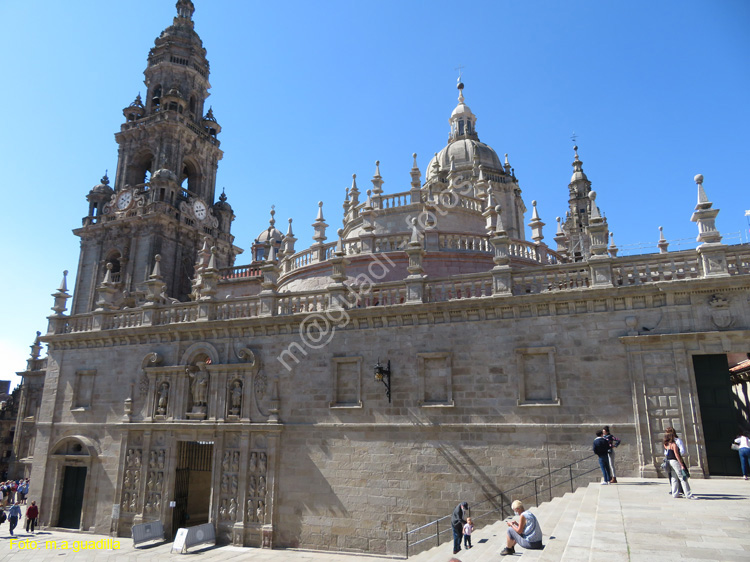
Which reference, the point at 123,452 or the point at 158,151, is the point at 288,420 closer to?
the point at 123,452

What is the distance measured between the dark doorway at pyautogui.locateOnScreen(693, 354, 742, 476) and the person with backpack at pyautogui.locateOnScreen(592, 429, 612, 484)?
2.66m

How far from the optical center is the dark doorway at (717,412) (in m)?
13.1

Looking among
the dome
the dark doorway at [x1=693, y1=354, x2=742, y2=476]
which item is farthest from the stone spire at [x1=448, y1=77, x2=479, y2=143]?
the dark doorway at [x1=693, y1=354, x2=742, y2=476]

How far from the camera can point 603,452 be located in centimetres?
1251

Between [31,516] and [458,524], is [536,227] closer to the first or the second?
[458,524]

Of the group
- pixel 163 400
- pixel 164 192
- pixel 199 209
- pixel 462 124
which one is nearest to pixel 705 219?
pixel 163 400

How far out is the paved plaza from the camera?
7.33 metres

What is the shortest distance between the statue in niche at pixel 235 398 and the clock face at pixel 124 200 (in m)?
26.0

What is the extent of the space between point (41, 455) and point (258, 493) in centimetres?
1077

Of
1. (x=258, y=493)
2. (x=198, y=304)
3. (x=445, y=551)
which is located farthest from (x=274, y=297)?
(x=445, y=551)

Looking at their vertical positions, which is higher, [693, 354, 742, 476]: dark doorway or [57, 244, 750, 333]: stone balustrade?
[57, 244, 750, 333]: stone balustrade

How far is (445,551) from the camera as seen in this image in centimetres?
1298

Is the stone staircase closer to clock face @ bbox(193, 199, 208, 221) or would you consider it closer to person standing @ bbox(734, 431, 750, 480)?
person standing @ bbox(734, 431, 750, 480)

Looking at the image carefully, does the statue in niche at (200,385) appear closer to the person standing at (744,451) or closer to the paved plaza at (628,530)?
the paved plaza at (628,530)
